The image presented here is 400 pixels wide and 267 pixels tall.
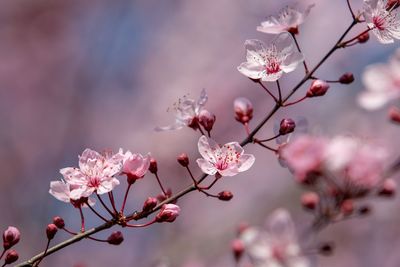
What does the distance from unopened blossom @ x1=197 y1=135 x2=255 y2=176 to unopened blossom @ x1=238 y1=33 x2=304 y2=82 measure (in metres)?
0.29

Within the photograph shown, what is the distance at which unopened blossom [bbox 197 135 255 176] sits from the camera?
2.06 metres

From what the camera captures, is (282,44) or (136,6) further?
(136,6)

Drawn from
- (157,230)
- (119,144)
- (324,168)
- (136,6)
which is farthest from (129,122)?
(324,168)

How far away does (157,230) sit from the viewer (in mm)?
6621

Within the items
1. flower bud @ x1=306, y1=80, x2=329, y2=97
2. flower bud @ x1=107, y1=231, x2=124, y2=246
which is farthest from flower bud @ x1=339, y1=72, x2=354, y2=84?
flower bud @ x1=107, y1=231, x2=124, y2=246

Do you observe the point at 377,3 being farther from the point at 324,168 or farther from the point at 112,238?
the point at 112,238

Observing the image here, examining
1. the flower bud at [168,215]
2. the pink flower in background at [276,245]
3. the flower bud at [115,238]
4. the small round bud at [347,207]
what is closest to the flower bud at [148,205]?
the flower bud at [168,215]

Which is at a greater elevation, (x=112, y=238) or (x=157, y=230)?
(x=112, y=238)

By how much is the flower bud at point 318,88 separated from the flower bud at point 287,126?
0.48 feet

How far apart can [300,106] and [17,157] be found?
409cm

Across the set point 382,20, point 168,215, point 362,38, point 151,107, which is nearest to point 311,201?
point 168,215

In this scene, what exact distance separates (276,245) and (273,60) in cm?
70

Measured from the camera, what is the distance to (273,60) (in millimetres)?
2133

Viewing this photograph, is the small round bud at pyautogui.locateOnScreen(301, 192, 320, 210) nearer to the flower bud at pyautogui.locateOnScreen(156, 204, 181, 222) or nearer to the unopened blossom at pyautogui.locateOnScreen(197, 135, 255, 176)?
the unopened blossom at pyautogui.locateOnScreen(197, 135, 255, 176)
